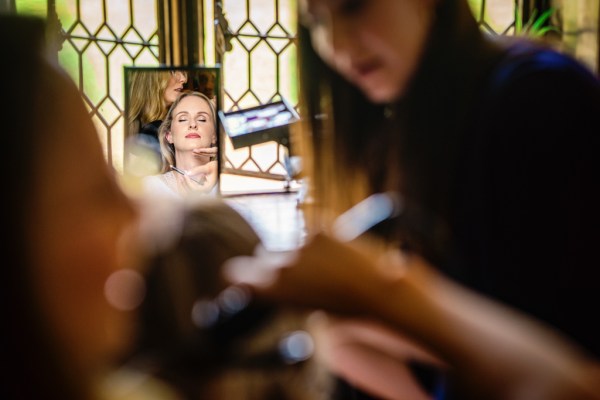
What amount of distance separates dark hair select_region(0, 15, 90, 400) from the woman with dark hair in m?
0.24

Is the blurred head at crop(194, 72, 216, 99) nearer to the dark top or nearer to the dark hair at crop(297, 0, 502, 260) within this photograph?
the dark hair at crop(297, 0, 502, 260)

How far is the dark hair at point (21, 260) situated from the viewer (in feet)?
0.76

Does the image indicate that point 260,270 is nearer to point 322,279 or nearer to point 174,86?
point 322,279

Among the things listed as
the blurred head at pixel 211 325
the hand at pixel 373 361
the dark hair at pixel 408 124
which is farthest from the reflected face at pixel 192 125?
the blurred head at pixel 211 325

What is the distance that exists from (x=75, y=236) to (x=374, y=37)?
1.19 ft

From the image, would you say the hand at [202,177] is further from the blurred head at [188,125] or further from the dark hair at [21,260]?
the dark hair at [21,260]

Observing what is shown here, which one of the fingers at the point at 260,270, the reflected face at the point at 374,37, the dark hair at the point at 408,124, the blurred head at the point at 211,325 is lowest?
the blurred head at the point at 211,325

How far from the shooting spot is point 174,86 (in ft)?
4.05

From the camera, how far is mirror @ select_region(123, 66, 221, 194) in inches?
46.6

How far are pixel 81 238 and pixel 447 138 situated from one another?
1.34ft

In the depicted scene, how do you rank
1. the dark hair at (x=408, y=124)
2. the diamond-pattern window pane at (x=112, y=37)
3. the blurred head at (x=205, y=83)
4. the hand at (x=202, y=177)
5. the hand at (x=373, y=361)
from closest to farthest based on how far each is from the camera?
the hand at (x=373, y=361) < the dark hair at (x=408, y=124) < the hand at (x=202, y=177) < the blurred head at (x=205, y=83) < the diamond-pattern window pane at (x=112, y=37)

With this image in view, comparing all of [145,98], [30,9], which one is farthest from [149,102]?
[30,9]

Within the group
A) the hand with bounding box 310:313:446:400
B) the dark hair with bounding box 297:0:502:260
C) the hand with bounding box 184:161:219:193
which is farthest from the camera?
the hand with bounding box 184:161:219:193

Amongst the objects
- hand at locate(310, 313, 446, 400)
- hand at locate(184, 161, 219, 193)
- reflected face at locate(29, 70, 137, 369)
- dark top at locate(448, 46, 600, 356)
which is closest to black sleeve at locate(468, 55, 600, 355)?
dark top at locate(448, 46, 600, 356)
